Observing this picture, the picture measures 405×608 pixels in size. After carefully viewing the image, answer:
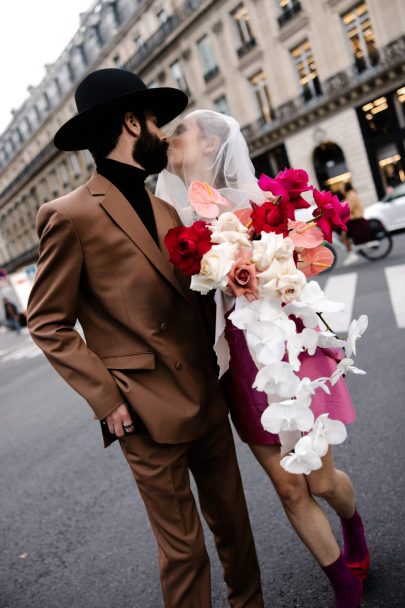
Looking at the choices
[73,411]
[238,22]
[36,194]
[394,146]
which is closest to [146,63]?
[238,22]

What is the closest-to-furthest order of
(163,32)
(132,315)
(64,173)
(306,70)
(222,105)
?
1. (132,315)
2. (306,70)
3. (222,105)
4. (163,32)
5. (64,173)

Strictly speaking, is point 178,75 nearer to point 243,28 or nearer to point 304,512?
point 243,28

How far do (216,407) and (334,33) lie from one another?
23193 mm

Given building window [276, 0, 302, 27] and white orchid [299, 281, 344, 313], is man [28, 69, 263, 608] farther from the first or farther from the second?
building window [276, 0, 302, 27]

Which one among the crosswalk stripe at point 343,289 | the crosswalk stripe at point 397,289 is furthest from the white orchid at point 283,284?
the crosswalk stripe at point 343,289

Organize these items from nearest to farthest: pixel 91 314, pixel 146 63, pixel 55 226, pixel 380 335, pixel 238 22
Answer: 1. pixel 55 226
2. pixel 91 314
3. pixel 380 335
4. pixel 238 22
5. pixel 146 63

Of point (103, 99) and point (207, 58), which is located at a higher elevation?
point (207, 58)

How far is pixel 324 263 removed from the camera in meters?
1.78

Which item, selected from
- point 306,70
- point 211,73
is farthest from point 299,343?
point 211,73

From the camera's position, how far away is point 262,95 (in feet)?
83.0

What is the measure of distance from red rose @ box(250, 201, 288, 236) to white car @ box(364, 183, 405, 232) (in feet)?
41.1

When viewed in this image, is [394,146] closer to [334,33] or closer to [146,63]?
[334,33]

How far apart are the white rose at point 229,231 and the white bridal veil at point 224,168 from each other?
29 cm

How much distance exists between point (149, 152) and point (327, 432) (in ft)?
3.83
